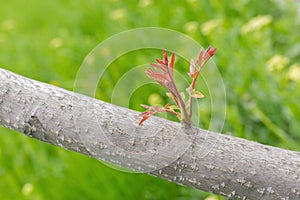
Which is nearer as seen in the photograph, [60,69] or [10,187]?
[10,187]

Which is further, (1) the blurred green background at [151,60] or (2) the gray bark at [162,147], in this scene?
(1) the blurred green background at [151,60]

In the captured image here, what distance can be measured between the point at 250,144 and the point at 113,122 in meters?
0.15

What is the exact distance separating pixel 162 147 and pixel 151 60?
56.0 inches

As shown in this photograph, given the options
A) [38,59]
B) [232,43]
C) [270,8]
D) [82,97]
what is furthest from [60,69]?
[82,97]

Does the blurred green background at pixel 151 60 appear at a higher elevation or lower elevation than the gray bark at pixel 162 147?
higher

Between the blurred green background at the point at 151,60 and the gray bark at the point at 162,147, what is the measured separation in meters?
0.75

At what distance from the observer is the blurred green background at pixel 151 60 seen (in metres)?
1.54

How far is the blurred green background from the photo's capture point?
5.04ft

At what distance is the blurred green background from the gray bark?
29.5 inches

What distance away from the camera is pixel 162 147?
0.54 meters

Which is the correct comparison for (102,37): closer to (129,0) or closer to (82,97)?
(129,0)

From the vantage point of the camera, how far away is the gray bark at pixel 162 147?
0.53 m

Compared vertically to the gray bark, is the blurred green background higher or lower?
higher

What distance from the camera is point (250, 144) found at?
546 millimetres
